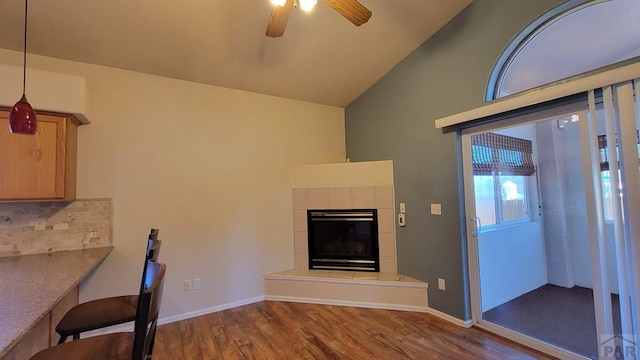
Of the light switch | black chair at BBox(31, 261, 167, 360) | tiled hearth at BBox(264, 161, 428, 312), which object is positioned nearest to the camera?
black chair at BBox(31, 261, 167, 360)

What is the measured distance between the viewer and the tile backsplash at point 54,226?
2.32 meters

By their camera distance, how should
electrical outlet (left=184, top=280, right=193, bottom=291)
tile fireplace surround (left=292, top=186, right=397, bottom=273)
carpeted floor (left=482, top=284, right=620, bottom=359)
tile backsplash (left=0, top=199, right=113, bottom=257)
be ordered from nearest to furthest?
carpeted floor (left=482, top=284, right=620, bottom=359), tile backsplash (left=0, top=199, right=113, bottom=257), electrical outlet (left=184, top=280, right=193, bottom=291), tile fireplace surround (left=292, top=186, right=397, bottom=273)

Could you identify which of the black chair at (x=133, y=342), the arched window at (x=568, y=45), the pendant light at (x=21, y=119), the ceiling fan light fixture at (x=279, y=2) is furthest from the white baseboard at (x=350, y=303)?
the ceiling fan light fixture at (x=279, y=2)

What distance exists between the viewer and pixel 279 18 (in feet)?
5.86

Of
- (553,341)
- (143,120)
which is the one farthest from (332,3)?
(553,341)

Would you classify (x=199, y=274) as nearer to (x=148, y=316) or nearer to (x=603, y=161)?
(x=148, y=316)

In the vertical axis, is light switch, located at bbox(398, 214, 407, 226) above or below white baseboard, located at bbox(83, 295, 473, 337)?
above

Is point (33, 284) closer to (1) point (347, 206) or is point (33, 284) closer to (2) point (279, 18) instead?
(2) point (279, 18)

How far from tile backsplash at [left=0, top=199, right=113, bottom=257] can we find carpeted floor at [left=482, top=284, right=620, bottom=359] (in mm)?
3803

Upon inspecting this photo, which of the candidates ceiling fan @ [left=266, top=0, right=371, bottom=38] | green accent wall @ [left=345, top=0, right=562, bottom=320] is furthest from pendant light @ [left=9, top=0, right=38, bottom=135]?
green accent wall @ [left=345, top=0, right=562, bottom=320]

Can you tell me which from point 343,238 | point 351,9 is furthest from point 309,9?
point 343,238

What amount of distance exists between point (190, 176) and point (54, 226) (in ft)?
3.94

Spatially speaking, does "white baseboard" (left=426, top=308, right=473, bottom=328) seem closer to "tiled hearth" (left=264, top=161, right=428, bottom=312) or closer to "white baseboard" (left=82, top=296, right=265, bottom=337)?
"tiled hearth" (left=264, top=161, right=428, bottom=312)

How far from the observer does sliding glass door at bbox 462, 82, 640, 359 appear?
1788 millimetres
